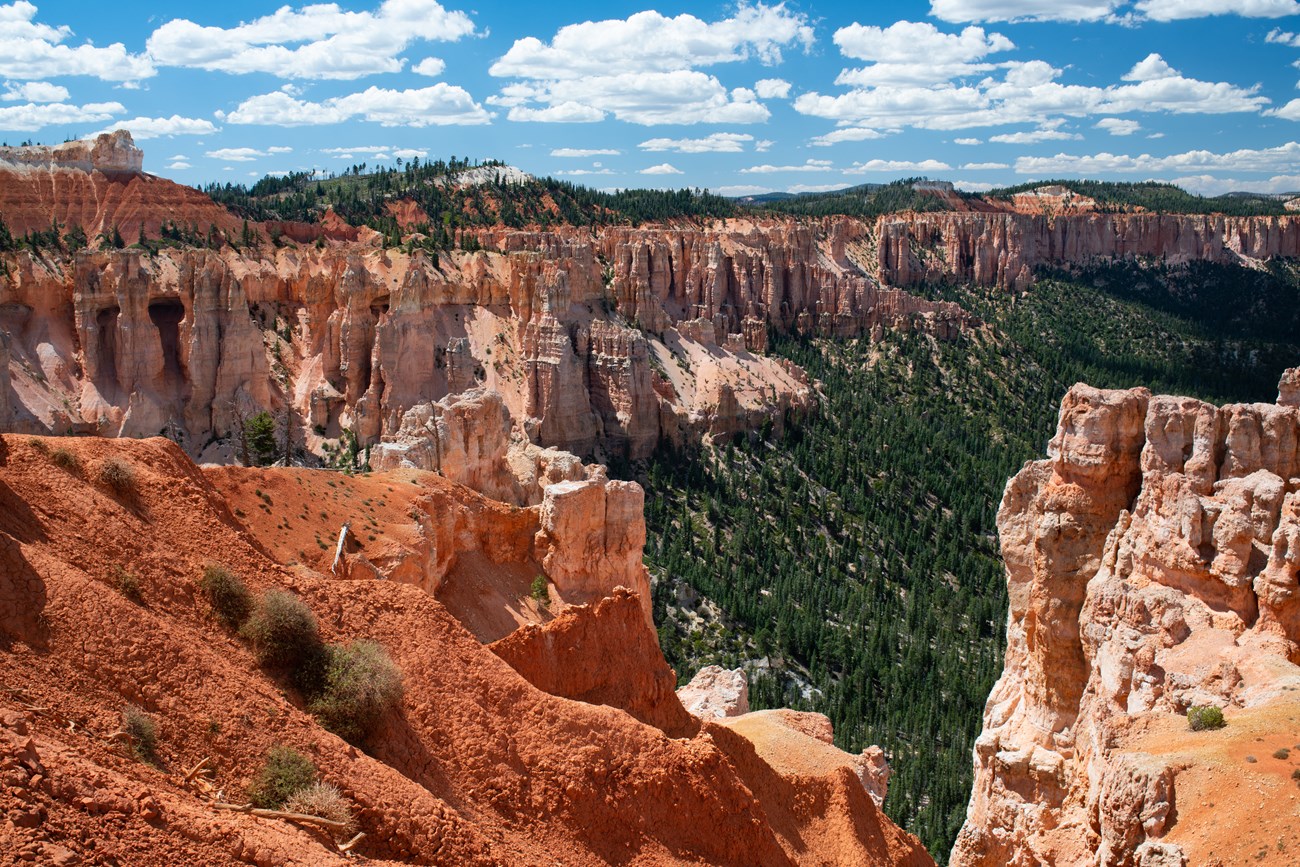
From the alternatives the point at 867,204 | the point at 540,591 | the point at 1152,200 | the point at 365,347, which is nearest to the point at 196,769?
the point at 540,591

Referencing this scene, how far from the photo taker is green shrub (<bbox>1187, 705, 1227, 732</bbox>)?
17.5 m

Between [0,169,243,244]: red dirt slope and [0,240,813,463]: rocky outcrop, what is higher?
[0,169,243,244]: red dirt slope

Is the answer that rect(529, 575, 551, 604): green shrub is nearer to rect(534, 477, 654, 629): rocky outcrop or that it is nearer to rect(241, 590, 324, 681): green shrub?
rect(534, 477, 654, 629): rocky outcrop

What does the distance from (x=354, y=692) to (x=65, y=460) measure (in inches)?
229

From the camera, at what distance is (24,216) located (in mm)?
69062

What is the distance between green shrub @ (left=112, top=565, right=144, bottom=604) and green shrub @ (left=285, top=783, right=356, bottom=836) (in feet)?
12.2

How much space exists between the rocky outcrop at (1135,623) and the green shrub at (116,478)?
16067 mm

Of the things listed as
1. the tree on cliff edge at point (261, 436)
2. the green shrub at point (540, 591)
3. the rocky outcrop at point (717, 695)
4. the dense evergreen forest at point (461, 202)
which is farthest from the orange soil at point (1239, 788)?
the dense evergreen forest at point (461, 202)

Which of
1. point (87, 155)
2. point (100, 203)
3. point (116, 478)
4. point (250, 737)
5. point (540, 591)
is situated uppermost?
point (87, 155)

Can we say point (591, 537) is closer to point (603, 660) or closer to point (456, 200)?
point (603, 660)

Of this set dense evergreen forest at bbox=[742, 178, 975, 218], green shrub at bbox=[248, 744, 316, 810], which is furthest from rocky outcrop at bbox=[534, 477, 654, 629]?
dense evergreen forest at bbox=[742, 178, 975, 218]

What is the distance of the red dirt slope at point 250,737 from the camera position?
9664 millimetres

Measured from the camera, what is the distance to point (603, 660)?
65.7ft

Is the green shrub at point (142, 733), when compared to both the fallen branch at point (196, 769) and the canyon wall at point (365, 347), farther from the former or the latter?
the canyon wall at point (365, 347)
